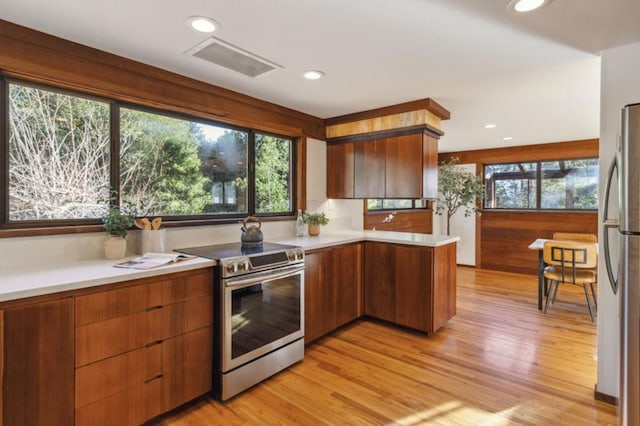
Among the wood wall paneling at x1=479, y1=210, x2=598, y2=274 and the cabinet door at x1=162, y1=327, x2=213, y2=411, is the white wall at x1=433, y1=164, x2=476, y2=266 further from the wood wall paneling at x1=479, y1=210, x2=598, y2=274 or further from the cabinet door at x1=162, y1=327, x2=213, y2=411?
→ the cabinet door at x1=162, y1=327, x2=213, y2=411

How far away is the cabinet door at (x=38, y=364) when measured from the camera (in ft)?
4.62

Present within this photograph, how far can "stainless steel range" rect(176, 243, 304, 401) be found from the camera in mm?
2109

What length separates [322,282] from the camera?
2.97 m

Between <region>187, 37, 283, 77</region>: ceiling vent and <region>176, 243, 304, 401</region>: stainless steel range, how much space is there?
134 cm

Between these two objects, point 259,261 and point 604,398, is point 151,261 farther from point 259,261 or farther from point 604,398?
point 604,398

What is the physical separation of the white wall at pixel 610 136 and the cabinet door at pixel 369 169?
1836 millimetres

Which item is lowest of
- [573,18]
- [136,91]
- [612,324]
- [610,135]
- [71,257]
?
[612,324]

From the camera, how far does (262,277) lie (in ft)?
7.50

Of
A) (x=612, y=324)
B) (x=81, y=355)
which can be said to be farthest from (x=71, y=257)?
(x=612, y=324)

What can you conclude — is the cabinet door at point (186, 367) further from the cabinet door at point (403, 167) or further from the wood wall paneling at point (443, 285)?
the cabinet door at point (403, 167)

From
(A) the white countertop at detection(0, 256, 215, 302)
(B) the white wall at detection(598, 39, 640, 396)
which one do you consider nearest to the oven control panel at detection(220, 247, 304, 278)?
(A) the white countertop at detection(0, 256, 215, 302)

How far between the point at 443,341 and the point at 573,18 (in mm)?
2561

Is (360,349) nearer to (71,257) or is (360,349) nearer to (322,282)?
(322,282)

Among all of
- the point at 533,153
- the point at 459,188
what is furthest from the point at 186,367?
the point at 533,153
